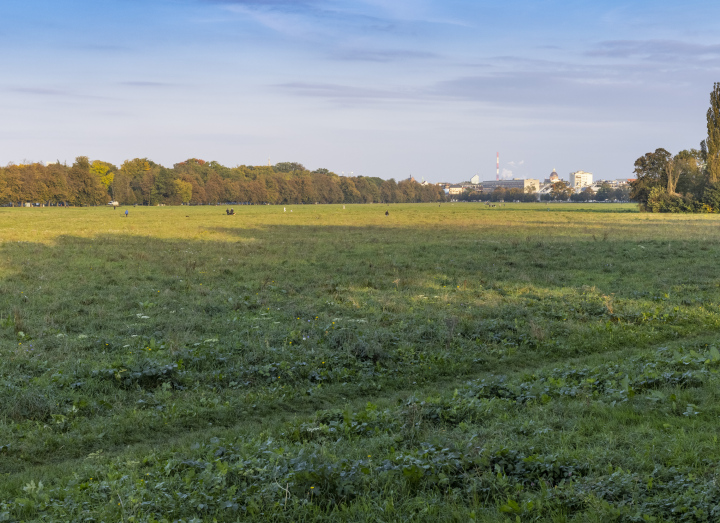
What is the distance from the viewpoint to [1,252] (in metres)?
26.8

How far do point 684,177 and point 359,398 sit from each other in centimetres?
9766

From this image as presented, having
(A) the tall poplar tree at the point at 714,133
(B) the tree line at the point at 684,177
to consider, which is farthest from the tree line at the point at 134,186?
(A) the tall poplar tree at the point at 714,133

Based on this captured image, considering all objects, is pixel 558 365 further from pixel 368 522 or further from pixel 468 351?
pixel 368 522

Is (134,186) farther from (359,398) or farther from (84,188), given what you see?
(359,398)

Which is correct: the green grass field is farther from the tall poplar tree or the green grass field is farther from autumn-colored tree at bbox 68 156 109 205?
autumn-colored tree at bbox 68 156 109 205

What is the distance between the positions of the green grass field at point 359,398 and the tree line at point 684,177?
74.3 meters

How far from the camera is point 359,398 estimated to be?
9266mm

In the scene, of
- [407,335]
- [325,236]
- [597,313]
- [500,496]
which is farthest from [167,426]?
[325,236]

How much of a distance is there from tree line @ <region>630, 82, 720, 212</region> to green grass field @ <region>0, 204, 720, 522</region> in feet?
244

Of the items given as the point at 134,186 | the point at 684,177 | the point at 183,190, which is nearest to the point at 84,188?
the point at 134,186

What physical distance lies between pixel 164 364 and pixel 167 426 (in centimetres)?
218

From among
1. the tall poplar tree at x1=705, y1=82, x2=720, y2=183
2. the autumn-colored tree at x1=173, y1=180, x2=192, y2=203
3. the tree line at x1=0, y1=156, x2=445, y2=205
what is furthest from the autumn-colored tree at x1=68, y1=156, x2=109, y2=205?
the tall poplar tree at x1=705, y1=82, x2=720, y2=183

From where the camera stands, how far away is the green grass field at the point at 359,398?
5391 mm

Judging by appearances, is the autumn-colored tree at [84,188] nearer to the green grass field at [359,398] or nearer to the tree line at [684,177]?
the tree line at [684,177]
